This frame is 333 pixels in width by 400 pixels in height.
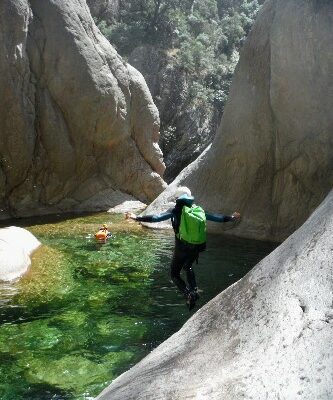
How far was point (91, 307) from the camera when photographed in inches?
298

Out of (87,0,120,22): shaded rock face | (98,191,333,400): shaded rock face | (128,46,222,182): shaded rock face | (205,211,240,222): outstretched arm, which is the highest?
(87,0,120,22): shaded rock face

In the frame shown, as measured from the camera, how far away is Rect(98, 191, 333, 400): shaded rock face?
2854mm

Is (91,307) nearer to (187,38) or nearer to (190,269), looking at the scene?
(190,269)

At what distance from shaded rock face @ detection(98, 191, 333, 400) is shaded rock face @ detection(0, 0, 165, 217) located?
13.3m

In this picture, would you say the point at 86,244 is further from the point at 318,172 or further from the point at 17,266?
the point at 318,172

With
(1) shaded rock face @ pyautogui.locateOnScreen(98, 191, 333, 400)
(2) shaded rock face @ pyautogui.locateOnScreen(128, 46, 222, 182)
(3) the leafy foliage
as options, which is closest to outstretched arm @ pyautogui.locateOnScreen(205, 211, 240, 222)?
(1) shaded rock face @ pyautogui.locateOnScreen(98, 191, 333, 400)

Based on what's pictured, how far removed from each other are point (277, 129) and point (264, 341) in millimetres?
10222

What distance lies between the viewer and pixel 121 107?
1906 cm

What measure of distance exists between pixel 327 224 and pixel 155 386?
167 cm

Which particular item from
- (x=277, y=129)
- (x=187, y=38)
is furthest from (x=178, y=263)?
(x=187, y=38)

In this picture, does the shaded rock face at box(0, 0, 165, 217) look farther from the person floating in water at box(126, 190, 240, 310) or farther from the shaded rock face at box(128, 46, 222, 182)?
the person floating in water at box(126, 190, 240, 310)

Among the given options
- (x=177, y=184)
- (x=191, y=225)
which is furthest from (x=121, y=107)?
(x=191, y=225)

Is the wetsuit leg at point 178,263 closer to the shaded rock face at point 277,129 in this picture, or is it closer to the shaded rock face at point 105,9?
the shaded rock face at point 277,129

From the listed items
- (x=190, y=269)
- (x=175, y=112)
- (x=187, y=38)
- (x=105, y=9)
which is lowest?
(x=175, y=112)
